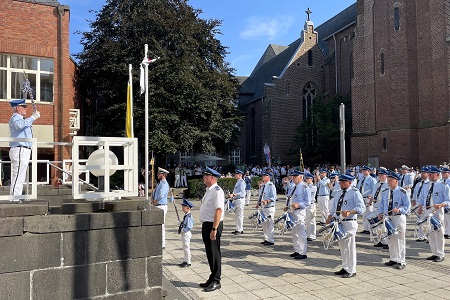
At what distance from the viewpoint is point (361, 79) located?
3572 cm

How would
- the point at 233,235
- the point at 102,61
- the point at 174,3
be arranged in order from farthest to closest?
the point at 174,3
the point at 102,61
the point at 233,235

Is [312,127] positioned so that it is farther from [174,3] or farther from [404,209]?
[404,209]

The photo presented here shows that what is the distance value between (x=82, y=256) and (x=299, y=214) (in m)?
5.82

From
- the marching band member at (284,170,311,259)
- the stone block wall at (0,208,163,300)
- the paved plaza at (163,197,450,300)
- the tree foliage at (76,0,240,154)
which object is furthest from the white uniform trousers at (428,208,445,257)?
the tree foliage at (76,0,240,154)

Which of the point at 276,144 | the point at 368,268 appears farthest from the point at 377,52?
the point at 368,268

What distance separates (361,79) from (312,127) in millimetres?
7295

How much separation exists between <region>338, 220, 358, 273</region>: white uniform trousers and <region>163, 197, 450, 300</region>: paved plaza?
264 mm

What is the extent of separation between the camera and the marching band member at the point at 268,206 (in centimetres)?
1105

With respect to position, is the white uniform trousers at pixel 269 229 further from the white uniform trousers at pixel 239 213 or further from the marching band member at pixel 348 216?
the marching band member at pixel 348 216

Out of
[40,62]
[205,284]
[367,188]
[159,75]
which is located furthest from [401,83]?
[205,284]

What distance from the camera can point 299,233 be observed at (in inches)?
376

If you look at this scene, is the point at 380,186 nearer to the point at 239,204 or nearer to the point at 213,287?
the point at 239,204

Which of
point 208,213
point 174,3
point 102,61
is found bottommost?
point 208,213

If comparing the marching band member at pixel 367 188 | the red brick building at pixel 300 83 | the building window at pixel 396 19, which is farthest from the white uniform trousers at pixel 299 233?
the red brick building at pixel 300 83
